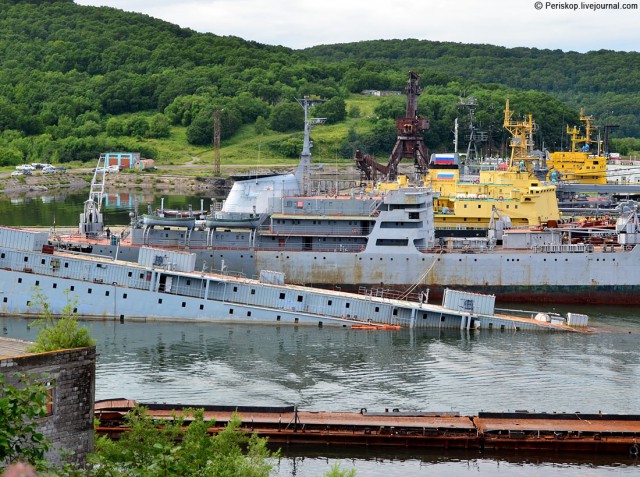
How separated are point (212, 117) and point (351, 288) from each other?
298 ft

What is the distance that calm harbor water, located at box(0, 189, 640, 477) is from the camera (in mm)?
31453

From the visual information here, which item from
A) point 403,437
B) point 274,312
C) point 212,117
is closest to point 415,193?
point 274,312

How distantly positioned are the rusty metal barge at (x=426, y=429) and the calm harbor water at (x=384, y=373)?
15.6 inches

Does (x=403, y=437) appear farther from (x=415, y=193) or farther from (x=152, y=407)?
(x=415, y=193)

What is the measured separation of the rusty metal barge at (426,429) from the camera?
3195 cm

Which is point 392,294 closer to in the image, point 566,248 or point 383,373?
point 566,248

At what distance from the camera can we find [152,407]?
33594mm

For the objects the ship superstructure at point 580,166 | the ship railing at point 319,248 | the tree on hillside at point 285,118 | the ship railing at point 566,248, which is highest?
the tree on hillside at point 285,118

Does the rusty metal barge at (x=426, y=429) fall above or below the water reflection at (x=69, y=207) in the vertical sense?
below

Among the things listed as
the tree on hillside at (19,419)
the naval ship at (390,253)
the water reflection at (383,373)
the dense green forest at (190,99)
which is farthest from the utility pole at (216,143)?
the tree on hillside at (19,419)

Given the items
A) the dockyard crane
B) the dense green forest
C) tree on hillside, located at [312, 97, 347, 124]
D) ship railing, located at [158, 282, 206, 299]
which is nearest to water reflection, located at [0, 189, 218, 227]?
the dockyard crane

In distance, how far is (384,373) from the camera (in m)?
40.5

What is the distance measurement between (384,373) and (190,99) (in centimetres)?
11601

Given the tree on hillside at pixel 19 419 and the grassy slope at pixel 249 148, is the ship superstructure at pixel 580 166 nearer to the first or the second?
the grassy slope at pixel 249 148
